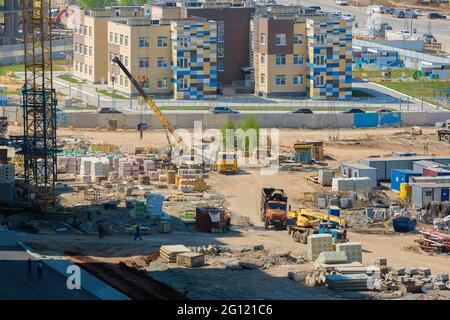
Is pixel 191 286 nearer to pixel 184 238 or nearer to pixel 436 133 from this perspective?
pixel 184 238

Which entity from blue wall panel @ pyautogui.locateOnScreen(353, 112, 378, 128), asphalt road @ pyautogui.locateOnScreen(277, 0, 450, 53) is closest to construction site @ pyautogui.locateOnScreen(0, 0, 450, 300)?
blue wall panel @ pyautogui.locateOnScreen(353, 112, 378, 128)

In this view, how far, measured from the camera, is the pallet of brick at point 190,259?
5494 centimetres

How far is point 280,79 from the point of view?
9925 cm

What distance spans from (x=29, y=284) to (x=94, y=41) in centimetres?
5468

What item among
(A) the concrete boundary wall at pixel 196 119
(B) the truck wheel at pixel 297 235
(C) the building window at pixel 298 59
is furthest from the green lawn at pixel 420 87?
(B) the truck wheel at pixel 297 235

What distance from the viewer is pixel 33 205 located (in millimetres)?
65625

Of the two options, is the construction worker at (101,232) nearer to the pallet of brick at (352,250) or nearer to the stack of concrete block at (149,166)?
the pallet of brick at (352,250)

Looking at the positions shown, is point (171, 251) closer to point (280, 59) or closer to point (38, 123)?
point (38, 123)

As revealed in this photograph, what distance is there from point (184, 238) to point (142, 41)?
39627 mm

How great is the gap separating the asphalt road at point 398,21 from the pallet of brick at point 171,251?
75.8m

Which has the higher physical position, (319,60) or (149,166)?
(319,60)

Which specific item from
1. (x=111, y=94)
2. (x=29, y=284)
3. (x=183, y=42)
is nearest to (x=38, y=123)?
(x=29, y=284)

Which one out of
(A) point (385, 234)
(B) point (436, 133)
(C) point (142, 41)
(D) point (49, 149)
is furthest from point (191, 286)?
(C) point (142, 41)

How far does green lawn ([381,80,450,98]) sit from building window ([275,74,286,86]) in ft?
29.1
